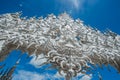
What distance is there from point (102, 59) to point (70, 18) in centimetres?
232

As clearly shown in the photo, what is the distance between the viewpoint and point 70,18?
8727 mm

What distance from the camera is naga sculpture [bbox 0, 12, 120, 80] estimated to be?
22.0ft

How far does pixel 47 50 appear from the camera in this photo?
6.83 metres

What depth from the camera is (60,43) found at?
7004mm

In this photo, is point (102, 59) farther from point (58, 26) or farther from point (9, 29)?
point (9, 29)

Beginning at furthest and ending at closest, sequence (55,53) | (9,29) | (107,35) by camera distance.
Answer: (107,35)
(9,29)
(55,53)

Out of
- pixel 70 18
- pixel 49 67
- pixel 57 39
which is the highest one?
pixel 70 18

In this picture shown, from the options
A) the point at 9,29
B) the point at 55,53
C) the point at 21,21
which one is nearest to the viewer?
the point at 55,53

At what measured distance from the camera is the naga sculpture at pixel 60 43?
6.71m

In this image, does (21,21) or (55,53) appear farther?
(21,21)

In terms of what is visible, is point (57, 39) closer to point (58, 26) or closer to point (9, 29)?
point (58, 26)

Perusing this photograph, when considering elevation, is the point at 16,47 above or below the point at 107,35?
below

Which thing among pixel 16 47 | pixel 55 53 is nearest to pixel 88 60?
pixel 55 53

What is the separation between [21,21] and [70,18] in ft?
6.61
